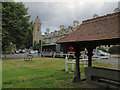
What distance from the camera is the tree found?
22.7m

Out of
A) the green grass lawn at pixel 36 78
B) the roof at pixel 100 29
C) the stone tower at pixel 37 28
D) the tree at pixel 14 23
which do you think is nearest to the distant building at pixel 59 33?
the stone tower at pixel 37 28

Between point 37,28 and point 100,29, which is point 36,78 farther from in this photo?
point 37,28

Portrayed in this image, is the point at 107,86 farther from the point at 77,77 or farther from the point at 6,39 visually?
the point at 6,39

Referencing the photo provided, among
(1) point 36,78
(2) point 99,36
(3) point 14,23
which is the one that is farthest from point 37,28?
(2) point 99,36

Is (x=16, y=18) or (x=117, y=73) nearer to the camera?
(x=117, y=73)

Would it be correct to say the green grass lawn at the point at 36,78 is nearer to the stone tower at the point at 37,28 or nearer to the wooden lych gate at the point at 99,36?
the wooden lych gate at the point at 99,36

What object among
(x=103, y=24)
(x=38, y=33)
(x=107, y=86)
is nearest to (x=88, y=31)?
(x=103, y=24)

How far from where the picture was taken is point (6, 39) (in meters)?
22.6

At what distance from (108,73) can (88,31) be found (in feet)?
8.01

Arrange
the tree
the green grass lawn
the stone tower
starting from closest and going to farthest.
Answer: the green grass lawn
the tree
the stone tower

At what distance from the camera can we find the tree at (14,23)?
22656 millimetres

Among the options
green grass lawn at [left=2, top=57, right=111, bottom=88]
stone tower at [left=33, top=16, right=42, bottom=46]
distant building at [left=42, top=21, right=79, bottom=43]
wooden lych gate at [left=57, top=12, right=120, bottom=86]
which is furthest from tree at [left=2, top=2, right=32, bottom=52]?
stone tower at [left=33, top=16, right=42, bottom=46]

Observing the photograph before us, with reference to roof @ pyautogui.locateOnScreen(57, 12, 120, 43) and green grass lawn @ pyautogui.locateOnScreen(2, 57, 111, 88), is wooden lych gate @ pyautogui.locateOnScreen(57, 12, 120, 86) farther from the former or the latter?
green grass lawn @ pyautogui.locateOnScreen(2, 57, 111, 88)

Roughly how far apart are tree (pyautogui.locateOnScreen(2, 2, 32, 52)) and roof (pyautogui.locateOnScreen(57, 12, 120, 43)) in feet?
57.7
